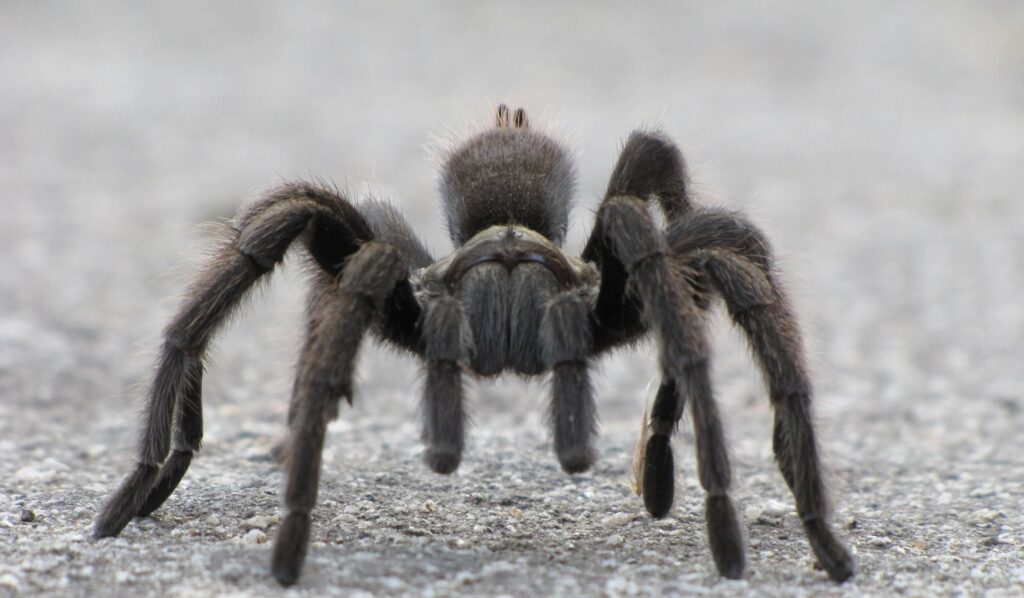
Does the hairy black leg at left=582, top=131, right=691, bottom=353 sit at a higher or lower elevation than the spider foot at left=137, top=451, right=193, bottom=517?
higher

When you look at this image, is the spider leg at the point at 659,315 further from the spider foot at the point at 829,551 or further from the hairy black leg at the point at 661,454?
the spider foot at the point at 829,551

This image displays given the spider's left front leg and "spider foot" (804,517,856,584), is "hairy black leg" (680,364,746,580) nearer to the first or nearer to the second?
the spider's left front leg

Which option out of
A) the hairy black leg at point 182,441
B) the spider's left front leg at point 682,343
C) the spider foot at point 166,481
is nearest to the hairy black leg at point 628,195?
the spider's left front leg at point 682,343

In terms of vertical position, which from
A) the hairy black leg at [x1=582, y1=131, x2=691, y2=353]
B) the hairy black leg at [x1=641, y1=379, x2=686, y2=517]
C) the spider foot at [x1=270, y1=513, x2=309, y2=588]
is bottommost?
the spider foot at [x1=270, y1=513, x2=309, y2=588]

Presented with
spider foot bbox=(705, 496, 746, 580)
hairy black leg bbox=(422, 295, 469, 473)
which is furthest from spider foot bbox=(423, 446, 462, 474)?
spider foot bbox=(705, 496, 746, 580)

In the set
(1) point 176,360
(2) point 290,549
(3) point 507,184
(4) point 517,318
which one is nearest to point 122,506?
→ (1) point 176,360

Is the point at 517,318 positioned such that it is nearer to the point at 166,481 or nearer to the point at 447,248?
the point at 166,481
